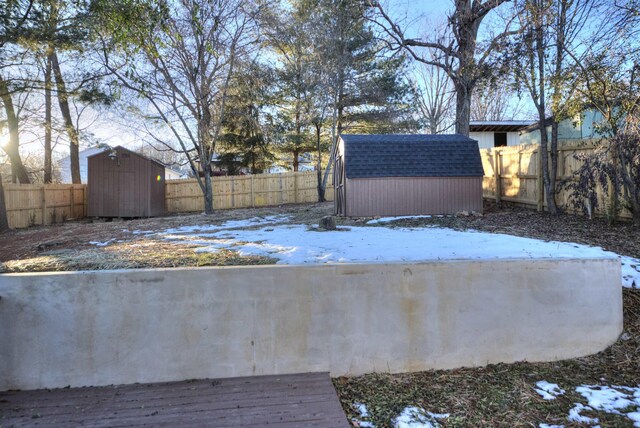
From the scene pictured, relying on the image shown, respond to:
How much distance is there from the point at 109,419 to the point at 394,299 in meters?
2.46

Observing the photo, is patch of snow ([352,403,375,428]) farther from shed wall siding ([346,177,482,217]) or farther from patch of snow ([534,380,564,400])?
shed wall siding ([346,177,482,217])

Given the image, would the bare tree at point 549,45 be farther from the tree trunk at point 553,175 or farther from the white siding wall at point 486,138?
the white siding wall at point 486,138

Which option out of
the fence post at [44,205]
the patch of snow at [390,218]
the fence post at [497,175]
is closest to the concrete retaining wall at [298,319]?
the patch of snow at [390,218]

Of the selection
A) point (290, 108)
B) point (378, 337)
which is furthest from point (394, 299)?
point (290, 108)

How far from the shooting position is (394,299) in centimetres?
379

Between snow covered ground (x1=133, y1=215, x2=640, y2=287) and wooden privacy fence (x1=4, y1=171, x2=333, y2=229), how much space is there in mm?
9983

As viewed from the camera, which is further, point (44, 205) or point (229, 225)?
point (44, 205)

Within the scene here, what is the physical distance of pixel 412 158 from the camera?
10516mm

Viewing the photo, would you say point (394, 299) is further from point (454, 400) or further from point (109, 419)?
point (109, 419)

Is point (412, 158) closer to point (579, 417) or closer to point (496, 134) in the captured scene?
point (579, 417)

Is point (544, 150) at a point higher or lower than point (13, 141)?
lower

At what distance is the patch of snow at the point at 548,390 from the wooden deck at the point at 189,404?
5.49 feet

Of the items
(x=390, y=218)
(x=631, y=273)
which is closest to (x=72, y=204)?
(x=390, y=218)

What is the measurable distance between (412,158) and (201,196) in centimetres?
1173
